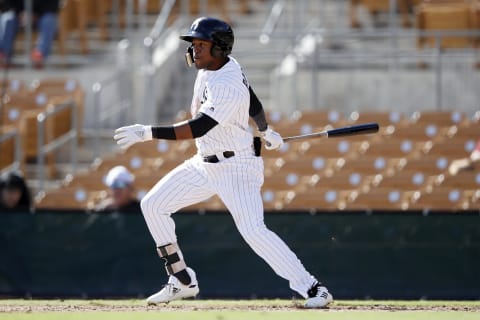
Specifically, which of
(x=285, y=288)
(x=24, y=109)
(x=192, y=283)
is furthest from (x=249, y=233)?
(x=24, y=109)

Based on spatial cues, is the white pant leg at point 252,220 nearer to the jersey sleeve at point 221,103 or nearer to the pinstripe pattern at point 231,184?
the pinstripe pattern at point 231,184

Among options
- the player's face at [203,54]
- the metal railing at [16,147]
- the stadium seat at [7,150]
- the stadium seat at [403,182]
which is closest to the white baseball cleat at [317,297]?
the player's face at [203,54]

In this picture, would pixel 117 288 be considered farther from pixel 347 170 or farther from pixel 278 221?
pixel 347 170

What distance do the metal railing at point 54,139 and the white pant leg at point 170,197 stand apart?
5.12 meters

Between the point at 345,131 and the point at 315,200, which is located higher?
the point at 345,131

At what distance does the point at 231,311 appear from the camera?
764 centimetres

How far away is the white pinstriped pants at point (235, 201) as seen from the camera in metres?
7.62

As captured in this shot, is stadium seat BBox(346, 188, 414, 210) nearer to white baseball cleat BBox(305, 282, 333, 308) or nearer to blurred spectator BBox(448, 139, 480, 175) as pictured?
blurred spectator BBox(448, 139, 480, 175)

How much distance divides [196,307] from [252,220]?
857 millimetres

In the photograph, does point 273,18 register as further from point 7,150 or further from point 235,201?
point 235,201

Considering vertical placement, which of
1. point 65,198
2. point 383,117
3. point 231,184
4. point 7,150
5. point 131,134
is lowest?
point 65,198

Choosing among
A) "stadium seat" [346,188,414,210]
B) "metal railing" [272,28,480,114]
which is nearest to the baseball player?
"stadium seat" [346,188,414,210]

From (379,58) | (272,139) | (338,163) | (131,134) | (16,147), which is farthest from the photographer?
(379,58)

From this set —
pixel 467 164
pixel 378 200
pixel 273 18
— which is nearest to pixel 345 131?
pixel 378 200
